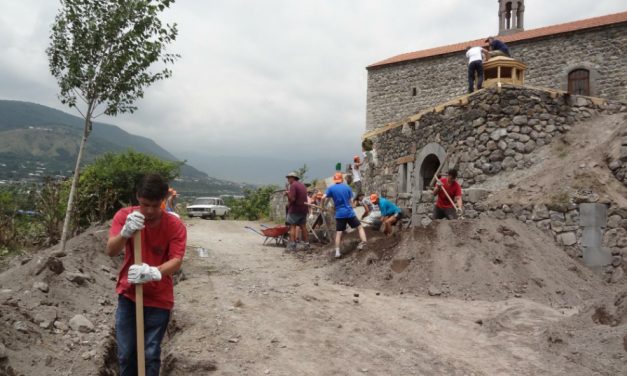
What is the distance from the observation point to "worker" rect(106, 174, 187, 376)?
3061mm

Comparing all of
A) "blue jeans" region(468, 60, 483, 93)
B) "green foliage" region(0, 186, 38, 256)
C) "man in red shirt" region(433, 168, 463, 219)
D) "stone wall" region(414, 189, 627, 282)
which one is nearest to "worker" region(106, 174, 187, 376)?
"man in red shirt" region(433, 168, 463, 219)

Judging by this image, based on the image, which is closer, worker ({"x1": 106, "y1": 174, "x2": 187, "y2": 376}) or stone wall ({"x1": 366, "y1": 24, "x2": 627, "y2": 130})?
worker ({"x1": 106, "y1": 174, "x2": 187, "y2": 376})

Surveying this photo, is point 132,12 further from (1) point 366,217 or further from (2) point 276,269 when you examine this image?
(1) point 366,217

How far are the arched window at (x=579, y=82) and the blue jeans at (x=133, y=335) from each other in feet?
72.9

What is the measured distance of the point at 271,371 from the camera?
3939mm

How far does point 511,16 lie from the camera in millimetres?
27391

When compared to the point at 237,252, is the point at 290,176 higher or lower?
higher

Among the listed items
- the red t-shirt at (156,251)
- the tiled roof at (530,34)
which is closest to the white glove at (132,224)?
the red t-shirt at (156,251)

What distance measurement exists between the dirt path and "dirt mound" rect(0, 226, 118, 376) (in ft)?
2.62

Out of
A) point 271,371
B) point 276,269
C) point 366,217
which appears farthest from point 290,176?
point 271,371

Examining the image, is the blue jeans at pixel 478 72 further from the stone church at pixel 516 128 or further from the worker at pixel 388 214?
the worker at pixel 388 214

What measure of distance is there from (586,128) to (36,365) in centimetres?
1103

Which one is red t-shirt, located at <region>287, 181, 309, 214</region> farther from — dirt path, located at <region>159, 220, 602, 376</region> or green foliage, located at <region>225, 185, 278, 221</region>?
green foliage, located at <region>225, 185, 278, 221</region>

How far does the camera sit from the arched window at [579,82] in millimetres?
20647
